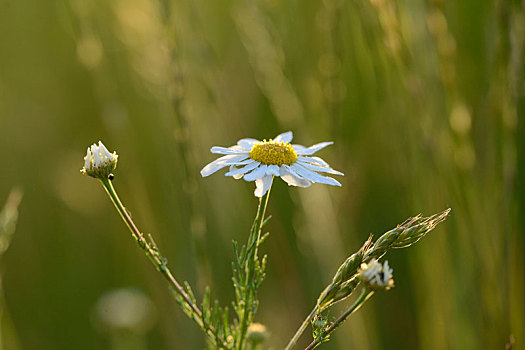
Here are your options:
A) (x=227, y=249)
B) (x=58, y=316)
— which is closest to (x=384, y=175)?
(x=227, y=249)

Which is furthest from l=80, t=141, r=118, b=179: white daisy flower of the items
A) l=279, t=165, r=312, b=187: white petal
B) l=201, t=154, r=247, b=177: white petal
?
l=279, t=165, r=312, b=187: white petal

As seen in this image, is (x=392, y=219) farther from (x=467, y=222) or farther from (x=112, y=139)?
(x=112, y=139)

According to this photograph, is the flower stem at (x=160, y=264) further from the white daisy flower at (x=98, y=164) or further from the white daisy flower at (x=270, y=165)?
the white daisy flower at (x=270, y=165)

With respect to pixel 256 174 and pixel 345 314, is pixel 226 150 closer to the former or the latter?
pixel 256 174

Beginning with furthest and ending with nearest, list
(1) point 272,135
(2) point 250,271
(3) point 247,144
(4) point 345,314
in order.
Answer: (1) point 272,135 → (3) point 247,144 → (2) point 250,271 → (4) point 345,314

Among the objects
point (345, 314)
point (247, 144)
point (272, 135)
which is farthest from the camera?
point (272, 135)

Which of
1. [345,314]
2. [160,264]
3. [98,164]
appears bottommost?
[345,314]

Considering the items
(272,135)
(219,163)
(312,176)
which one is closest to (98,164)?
(219,163)
